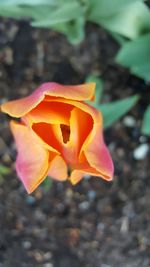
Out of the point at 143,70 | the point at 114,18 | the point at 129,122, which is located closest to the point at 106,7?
the point at 114,18

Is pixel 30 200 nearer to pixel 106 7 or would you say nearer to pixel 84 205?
pixel 84 205

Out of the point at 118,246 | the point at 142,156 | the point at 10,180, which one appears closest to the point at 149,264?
the point at 118,246

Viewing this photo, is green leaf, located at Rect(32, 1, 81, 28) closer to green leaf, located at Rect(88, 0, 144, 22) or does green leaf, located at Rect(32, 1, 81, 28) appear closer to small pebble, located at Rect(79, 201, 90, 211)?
green leaf, located at Rect(88, 0, 144, 22)

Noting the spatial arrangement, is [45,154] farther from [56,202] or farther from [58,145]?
Result: [56,202]

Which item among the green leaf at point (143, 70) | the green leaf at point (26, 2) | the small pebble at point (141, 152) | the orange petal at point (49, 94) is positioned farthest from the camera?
the small pebble at point (141, 152)

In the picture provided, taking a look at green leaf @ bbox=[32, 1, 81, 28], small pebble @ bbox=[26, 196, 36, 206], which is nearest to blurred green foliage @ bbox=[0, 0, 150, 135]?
green leaf @ bbox=[32, 1, 81, 28]

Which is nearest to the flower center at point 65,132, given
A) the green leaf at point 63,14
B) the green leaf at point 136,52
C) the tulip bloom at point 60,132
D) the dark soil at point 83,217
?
the tulip bloom at point 60,132

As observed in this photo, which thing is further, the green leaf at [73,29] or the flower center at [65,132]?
the green leaf at [73,29]

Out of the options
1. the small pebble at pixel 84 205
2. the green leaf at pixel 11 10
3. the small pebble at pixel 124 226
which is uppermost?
the green leaf at pixel 11 10

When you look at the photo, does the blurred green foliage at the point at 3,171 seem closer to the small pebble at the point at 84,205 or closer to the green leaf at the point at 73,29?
the small pebble at the point at 84,205
